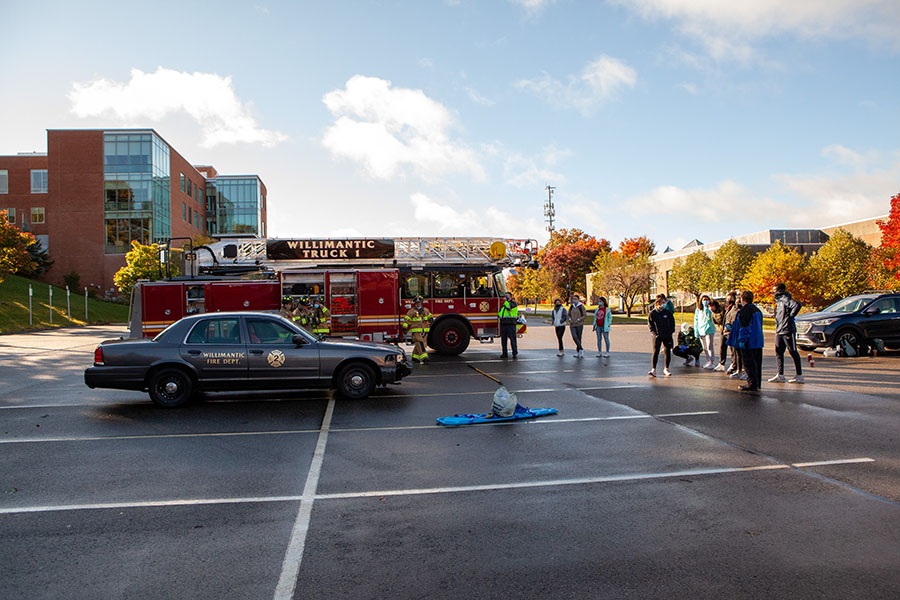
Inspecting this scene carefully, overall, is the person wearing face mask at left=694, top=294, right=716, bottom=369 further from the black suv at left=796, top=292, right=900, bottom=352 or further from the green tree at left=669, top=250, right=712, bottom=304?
the green tree at left=669, top=250, right=712, bottom=304

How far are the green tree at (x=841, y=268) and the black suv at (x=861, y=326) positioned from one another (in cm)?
2168

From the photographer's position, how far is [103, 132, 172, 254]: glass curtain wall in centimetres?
5675

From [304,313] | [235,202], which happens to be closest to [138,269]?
[304,313]

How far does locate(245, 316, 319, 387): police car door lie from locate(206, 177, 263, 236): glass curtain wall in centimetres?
7005

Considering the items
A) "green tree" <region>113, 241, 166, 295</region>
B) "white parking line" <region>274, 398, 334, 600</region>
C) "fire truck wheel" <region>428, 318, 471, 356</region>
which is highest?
"green tree" <region>113, 241, 166, 295</region>

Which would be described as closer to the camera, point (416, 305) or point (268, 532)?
point (268, 532)

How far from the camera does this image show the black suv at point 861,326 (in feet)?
55.5

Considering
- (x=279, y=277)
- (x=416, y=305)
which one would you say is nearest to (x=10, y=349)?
(x=279, y=277)

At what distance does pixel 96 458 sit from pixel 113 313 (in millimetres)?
45688

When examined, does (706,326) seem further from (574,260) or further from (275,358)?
(574,260)

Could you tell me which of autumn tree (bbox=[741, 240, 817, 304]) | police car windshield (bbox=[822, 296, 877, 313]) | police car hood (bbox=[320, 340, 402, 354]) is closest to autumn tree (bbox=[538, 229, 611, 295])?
autumn tree (bbox=[741, 240, 817, 304])

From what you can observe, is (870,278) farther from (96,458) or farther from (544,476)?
(96,458)

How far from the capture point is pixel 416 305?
16.4 meters

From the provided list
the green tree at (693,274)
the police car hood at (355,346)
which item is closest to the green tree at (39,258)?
the police car hood at (355,346)
